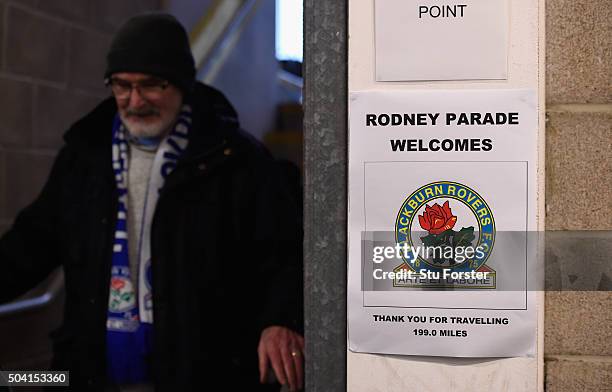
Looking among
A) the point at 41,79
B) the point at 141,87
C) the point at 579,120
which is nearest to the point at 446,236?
the point at 579,120

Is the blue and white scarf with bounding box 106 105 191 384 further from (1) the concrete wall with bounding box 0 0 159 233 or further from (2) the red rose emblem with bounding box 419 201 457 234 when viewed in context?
(2) the red rose emblem with bounding box 419 201 457 234

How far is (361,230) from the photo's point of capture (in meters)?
1.04

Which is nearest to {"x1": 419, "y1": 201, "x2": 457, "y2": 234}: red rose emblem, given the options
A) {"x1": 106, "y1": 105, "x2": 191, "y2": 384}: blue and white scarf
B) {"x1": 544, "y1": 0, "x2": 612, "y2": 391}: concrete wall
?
{"x1": 544, "y1": 0, "x2": 612, "y2": 391}: concrete wall

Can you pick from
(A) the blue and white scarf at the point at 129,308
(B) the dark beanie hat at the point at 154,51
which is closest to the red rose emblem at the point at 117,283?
(A) the blue and white scarf at the point at 129,308

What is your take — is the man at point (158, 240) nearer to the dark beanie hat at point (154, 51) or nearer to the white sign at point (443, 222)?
the dark beanie hat at point (154, 51)

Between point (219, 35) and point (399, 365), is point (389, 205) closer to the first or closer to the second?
point (399, 365)

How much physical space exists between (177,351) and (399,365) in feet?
3.43

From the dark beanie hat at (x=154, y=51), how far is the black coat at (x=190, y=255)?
0.20 m

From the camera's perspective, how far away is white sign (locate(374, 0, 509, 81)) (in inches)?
39.8

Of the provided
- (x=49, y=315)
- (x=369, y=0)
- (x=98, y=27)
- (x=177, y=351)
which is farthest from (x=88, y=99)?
(x=369, y=0)

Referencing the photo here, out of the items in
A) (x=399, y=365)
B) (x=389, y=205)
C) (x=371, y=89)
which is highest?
(x=371, y=89)

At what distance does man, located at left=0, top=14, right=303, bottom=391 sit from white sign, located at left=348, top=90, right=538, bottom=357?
0.82 meters

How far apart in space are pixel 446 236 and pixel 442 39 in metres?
0.29

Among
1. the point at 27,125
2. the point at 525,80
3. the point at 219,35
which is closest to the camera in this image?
the point at 525,80
